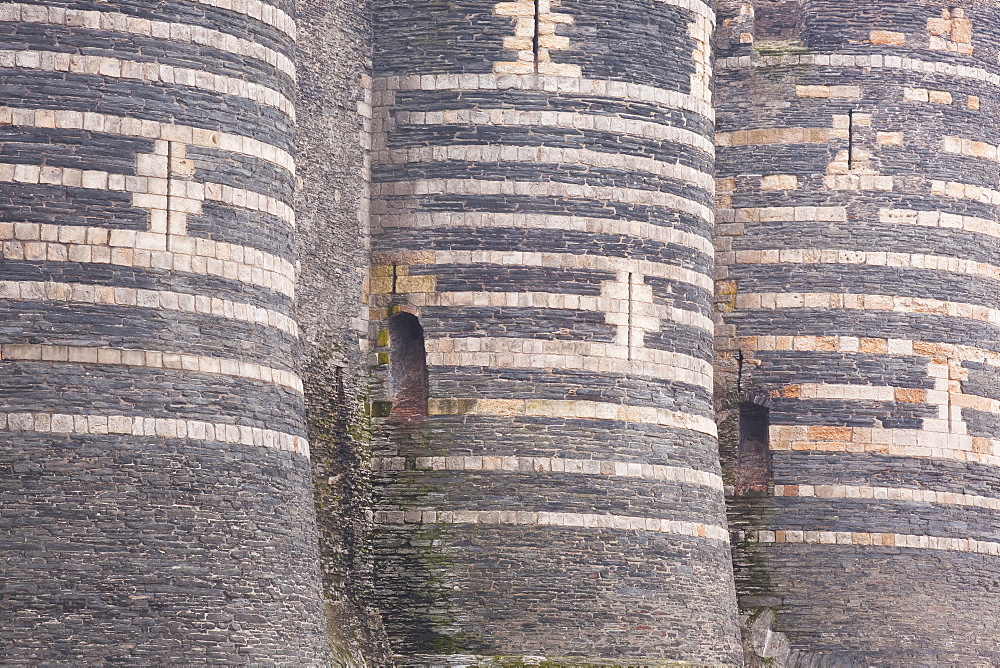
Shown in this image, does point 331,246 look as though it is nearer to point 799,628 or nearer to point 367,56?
point 367,56

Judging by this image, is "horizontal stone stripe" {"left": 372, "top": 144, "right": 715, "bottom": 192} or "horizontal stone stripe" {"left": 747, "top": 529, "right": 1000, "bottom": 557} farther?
"horizontal stone stripe" {"left": 747, "top": 529, "right": 1000, "bottom": 557}

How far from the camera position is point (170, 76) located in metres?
18.6

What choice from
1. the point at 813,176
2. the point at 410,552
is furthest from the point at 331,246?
the point at 813,176

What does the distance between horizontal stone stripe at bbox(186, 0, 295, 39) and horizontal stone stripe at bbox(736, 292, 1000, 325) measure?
796 cm

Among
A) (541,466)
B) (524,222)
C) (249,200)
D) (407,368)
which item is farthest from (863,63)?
(249,200)

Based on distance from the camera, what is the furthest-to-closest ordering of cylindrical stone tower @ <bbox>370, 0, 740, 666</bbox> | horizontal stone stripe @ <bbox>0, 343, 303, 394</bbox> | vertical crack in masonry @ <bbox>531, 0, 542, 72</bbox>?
vertical crack in masonry @ <bbox>531, 0, 542, 72</bbox>
cylindrical stone tower @ <bbox>370, 0, 740, 666</bbox>
horizontal stone stripe @ <bbox>0, 343, 303, 394</bbox>

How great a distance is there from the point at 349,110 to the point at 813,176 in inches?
255

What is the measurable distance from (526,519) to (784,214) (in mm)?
6373

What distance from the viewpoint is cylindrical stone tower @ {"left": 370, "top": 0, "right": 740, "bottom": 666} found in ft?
70.9

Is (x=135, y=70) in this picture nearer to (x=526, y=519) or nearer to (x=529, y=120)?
(x=529, y=120)

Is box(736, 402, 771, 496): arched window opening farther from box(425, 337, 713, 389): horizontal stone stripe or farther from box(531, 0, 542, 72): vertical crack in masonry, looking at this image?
box(531, 0, 542, 72): vertical crack in masonry

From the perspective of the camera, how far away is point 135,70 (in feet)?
60.2

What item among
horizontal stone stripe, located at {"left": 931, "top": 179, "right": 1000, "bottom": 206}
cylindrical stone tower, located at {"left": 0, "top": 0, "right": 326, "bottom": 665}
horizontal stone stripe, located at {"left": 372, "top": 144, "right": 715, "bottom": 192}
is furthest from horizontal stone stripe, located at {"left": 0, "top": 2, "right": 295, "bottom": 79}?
horizontal stone stripe, located at {"left": 931, "top": 179, "right": 1000, "bottom": 206}

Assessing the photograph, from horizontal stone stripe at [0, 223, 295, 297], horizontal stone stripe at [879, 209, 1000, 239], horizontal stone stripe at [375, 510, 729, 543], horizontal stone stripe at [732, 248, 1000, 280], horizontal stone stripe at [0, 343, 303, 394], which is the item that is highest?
horizontal stone stripe at [879, 209, 1000, 239]
